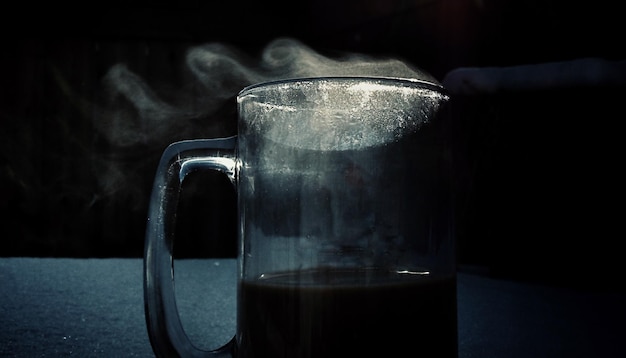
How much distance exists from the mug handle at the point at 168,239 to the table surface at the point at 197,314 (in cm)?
18

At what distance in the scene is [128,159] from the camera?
3.63 m

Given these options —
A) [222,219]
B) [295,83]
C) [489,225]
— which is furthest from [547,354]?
[222,219]

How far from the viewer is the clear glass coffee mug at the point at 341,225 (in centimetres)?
39

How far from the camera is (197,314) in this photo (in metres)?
0.81

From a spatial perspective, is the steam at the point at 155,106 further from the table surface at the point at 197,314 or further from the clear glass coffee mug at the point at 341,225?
the clear glass coffee mug at the point at 341,225

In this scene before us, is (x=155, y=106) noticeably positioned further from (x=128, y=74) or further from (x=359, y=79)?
(x=359, y=79)

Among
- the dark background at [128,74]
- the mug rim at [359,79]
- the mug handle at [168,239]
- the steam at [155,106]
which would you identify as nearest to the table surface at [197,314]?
the mug handle at [168,239]

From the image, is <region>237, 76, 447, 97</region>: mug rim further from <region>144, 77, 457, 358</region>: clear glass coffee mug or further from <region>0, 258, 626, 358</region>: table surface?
<region>0, 258, 626, 358</region>: table surface

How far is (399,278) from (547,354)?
331 mm

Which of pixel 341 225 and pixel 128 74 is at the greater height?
pixel 128 74

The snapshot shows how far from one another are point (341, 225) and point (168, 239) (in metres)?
0.15

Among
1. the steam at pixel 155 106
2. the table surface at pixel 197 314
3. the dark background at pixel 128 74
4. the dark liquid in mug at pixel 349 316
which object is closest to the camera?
the dark liquid in mug at pixel 349 316

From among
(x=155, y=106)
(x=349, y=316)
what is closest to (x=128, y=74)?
(x=155, y=106)

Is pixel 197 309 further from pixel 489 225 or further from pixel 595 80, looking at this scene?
pixel 595 80
